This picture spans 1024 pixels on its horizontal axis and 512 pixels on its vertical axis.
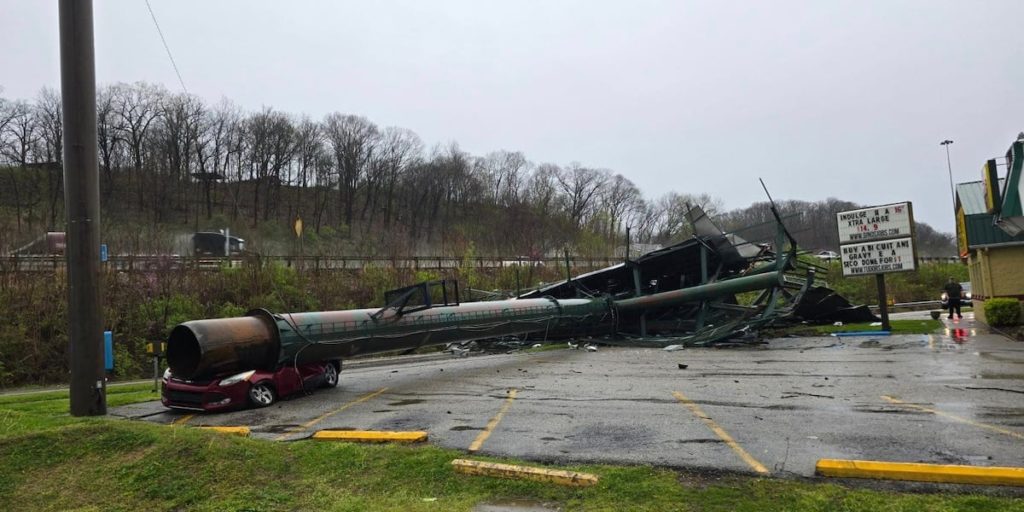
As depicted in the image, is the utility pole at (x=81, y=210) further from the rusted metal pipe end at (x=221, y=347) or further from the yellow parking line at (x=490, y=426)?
the yellow parking line at (x=490, y=426)

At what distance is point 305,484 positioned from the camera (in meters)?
5.66

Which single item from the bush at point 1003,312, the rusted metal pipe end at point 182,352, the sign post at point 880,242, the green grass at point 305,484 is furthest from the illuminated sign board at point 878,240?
the rusted metal pipe end at point 182,352

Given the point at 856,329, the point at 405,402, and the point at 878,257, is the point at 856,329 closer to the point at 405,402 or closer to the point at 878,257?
the point at 878,257

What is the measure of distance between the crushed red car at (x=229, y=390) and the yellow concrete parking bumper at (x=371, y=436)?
12.1 ft

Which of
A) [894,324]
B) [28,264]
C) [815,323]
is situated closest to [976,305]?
[894,324]

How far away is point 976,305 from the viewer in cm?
2858

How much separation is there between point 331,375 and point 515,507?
9.18m

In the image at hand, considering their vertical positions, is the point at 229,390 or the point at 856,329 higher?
the point at 229,390

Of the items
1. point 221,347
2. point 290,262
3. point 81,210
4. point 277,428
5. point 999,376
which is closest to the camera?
point 277,428

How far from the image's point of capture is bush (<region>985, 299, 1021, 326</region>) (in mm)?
23141

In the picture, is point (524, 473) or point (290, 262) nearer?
point (524, 473)

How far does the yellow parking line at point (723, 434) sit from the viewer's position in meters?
6.09

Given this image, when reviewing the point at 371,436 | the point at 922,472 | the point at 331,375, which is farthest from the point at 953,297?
the point at 371,436

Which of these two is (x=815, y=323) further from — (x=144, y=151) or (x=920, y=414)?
(x=144, y=151)
